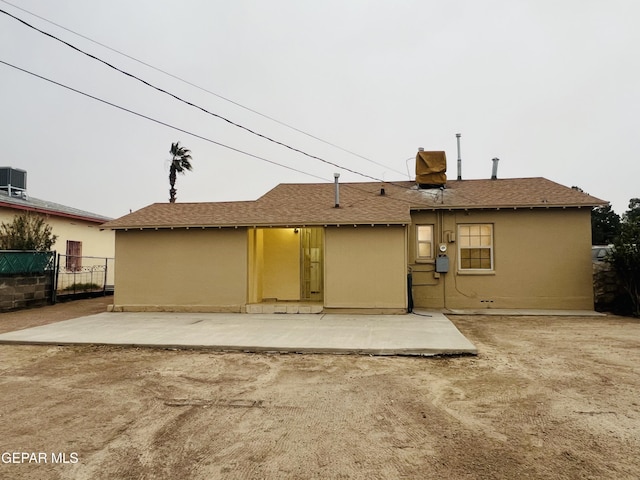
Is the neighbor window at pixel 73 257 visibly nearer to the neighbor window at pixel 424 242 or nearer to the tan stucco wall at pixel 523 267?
the neighbor window at pixel 424 242

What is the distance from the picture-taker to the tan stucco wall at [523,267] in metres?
11.8

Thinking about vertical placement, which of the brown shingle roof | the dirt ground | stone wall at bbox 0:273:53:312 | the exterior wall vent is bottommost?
the dirt ground

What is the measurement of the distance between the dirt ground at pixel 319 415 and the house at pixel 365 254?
15.0 ft

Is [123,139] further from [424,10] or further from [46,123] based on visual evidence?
[424,10]

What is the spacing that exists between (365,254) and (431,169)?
220 inches

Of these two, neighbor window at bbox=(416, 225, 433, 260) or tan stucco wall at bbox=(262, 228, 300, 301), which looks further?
tan stucco wall at bbox=(262, 228, 300, 301)

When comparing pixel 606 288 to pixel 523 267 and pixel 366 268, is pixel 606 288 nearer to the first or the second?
pixel 523 267

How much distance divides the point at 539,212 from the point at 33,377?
1362 cm

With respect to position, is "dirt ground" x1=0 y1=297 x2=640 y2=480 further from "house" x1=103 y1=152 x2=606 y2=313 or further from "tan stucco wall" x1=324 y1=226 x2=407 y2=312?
"house" x1=103 y1=152 x2=606 y2=313

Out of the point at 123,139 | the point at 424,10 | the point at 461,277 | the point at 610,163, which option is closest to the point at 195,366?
the point at 461,277

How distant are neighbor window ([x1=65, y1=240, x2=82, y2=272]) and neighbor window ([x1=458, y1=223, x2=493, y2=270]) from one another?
17.1m

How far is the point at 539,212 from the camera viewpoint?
39.4ft

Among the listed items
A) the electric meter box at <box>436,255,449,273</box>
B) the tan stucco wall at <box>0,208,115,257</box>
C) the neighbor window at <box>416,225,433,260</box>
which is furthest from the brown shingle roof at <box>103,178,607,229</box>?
the tan stucco wall at <box>0,208,115,257</box>

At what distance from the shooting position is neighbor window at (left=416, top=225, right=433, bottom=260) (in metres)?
12.6
